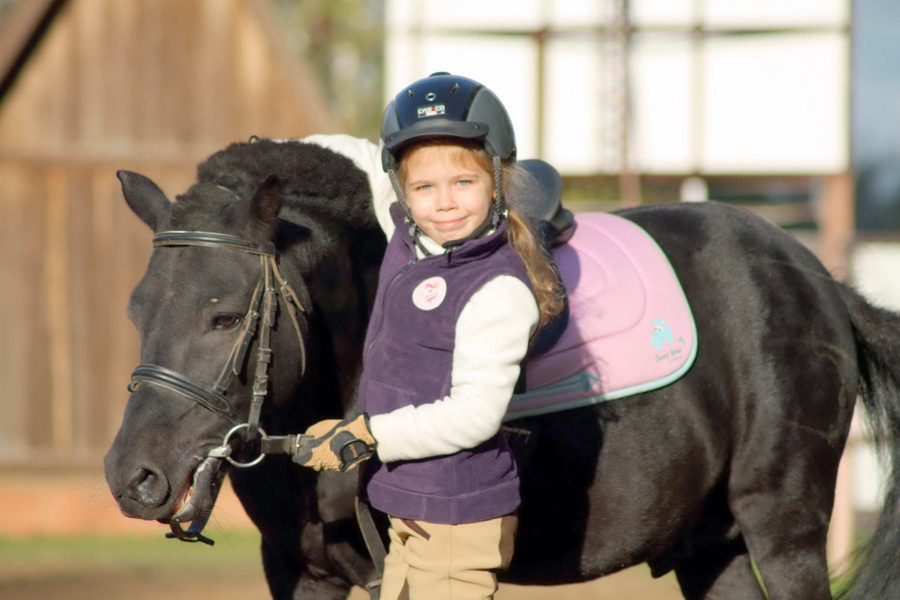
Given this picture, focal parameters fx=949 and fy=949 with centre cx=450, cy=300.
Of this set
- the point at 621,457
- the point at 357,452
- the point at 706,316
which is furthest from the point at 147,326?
the point at 706,316

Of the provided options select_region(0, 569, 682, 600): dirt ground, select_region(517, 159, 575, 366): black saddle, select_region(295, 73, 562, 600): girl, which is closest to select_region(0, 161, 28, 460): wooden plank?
select_region(0, 569, 682, 600): dirt ground

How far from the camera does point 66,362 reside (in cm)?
870

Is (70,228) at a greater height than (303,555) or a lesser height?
greater

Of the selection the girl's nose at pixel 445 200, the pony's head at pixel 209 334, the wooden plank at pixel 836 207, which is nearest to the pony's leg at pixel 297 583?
the pony's head at pixel 209 334

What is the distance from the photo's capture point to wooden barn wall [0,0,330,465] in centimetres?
870

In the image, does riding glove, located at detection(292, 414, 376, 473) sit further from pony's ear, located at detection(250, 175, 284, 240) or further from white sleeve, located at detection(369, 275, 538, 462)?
pony's ear, located at detection(250, 175, 284, 240)

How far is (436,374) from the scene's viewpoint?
2314mm

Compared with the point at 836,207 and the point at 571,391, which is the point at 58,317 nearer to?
the point at 571,391

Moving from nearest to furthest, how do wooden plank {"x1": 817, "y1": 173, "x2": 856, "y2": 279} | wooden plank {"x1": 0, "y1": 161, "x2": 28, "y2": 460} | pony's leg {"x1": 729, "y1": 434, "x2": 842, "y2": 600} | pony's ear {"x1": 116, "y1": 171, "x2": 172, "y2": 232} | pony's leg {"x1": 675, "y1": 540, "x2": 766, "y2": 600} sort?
1. pony's ear {"x1": 116, "y1": 171, "x2": 172, "y2": 232}
2. pony's leg {"x1": 729, "y1": 434, "x2": 842, "y2": 600}
3. pony's leg {"x1": 675, "y1": 540, "x2": 766, "y2": 600}
4. wooden plank {"x1": 0, "y1": 161, "x2": 28, "y2": 460}
5. wooden plank {"x1": 817, "y1": 173, "x2": 856, "y2": 279}

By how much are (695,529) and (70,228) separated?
704 cm

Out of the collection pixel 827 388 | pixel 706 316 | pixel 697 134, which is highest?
pixel 697 134

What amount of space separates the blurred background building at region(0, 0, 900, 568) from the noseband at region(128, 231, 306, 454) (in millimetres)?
6354

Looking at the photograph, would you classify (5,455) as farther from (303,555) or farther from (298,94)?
(303,555)

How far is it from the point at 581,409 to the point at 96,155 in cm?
712
